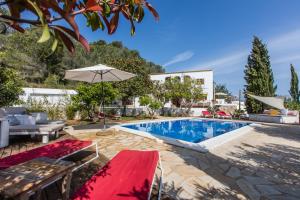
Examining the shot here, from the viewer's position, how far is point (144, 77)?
2120 cm

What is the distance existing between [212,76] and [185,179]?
2513 centimetres

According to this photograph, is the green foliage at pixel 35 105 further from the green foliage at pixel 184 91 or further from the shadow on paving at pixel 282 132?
the shadow on paving at pixel 282 132

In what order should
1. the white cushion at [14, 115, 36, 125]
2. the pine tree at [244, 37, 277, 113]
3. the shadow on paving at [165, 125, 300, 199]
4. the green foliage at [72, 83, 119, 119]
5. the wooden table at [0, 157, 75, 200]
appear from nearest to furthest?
the wooden table at [0, 157, 75, 200], the shadow on paving at [165, 125, 300, 199], the white cushion at [14, 115, 36, 125], the green foliage at [72, 83, 119, 119], the pine tree at [244, 37, 277, 113]

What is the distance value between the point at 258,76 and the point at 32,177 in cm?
2520

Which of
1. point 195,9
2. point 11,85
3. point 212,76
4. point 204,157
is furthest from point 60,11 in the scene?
point 212,76

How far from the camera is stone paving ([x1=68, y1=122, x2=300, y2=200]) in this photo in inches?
137

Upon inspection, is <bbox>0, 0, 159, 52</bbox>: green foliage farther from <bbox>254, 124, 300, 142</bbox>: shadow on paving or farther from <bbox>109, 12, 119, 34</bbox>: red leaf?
<bbox>254, 124, 300, 142</bbox>: shadow on paving

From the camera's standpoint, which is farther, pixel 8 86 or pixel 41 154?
pixel 8 86

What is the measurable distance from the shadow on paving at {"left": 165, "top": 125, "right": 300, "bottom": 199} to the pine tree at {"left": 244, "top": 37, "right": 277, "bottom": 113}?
1798 cm

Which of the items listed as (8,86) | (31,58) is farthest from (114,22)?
(31,58)

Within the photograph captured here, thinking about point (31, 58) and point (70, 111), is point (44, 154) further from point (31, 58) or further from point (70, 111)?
point (31, 58)

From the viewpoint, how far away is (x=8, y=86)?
389 inches

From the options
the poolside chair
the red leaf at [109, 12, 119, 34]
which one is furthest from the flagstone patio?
the red leaf at [109, 12, 119, 34]

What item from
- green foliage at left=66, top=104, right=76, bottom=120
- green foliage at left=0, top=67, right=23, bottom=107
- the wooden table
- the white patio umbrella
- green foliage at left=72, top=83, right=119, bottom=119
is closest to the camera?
the wooden table
